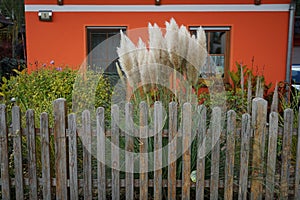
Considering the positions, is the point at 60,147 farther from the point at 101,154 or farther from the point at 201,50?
the point at 201,50

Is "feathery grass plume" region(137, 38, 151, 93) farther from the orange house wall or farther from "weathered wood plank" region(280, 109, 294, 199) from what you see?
the orange house wall

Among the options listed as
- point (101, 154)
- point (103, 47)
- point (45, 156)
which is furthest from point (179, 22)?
point (45, 156)

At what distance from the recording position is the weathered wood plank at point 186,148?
3.01 meters

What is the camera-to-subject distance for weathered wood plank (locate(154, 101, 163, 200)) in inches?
118

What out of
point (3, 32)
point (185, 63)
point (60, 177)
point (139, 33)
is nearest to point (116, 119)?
point (60, 177)

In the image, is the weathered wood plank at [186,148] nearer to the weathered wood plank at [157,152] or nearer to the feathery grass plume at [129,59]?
the weathered wood plank at [157,152]

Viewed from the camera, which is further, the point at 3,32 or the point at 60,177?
the point at 3,32

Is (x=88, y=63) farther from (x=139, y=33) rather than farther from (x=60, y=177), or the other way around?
(x=60, y=177)

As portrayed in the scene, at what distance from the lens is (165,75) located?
11.6 feet

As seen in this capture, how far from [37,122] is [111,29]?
3.52 m

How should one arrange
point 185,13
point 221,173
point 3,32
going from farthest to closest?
point 3,32
point 185,13
point 221,173

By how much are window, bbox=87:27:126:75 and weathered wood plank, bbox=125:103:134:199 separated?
3.84 metres

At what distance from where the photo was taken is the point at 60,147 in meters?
3.08

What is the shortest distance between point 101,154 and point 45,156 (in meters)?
0.46
